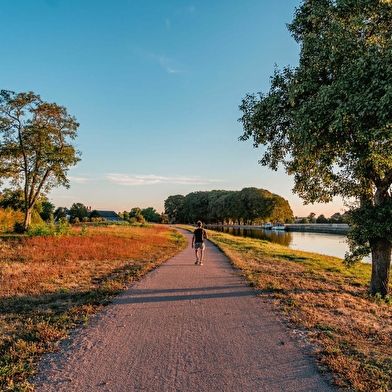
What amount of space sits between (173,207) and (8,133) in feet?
331

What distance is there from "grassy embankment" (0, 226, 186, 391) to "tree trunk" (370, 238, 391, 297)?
860cm

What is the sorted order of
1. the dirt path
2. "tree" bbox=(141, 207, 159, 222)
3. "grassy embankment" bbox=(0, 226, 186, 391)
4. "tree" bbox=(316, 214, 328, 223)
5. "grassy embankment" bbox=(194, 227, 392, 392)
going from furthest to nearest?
"tree" bbox=(141, 207, 159, 222), "tree" bbox=(316, 214, 328, 223), "grassy embankment" bbox=(0, 226, 186, 391), "grassy embankment" bbox=(194, 227, 392, 392), the dirt path

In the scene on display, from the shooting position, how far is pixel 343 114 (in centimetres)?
683

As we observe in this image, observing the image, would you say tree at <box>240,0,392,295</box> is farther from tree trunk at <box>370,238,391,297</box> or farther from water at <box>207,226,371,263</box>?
water at <box>207,226,371,263</box>

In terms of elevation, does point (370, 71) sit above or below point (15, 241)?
above

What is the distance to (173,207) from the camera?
12638 centimetres

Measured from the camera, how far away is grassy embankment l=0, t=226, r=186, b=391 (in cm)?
452

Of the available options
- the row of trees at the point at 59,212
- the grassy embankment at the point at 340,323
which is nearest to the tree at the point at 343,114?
the grassy embankment at the point at 340,323

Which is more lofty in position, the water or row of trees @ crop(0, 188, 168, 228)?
row of trees @ crop(0, 188, 168, 228)

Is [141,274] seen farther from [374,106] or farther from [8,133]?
[8,133]

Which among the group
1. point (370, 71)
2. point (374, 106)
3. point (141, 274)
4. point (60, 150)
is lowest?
point (141, 274)

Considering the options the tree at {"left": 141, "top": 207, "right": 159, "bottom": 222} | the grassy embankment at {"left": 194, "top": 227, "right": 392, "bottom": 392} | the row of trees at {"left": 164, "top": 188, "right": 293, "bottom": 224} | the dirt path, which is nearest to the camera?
the dirt path

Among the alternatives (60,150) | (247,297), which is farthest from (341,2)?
(60,150)

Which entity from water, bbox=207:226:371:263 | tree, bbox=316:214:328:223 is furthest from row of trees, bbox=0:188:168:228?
tree, bbox=316:214:328:223
